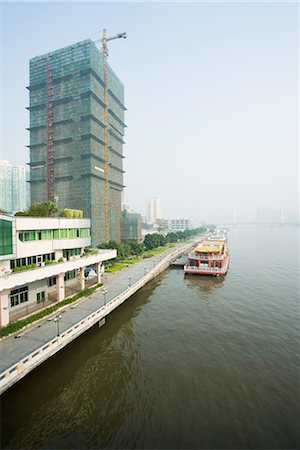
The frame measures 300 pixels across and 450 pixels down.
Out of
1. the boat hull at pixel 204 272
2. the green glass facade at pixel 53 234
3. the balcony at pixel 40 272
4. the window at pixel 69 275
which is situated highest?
the green glass facade at pixel 53 234

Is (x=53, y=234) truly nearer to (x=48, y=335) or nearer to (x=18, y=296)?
(x=18, y=296)

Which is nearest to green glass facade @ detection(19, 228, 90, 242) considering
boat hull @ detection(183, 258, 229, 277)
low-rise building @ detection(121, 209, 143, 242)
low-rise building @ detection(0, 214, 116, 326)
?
low-rise building @ detection(0, 214, 116, 326)

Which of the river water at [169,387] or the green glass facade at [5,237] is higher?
the green glass facade at [5,237]

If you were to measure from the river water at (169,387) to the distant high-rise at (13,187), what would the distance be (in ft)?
584

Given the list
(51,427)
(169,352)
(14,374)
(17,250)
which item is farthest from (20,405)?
(17,250)

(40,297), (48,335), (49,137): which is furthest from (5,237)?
(49,137)

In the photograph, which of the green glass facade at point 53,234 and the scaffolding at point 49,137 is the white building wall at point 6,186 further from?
the green glass facade at point 53,234

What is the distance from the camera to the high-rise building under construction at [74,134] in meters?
93.1

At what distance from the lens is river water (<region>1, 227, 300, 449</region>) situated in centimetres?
1642

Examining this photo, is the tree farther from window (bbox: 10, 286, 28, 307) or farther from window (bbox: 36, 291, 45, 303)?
window (bbox: 36, 291, 45, 303)

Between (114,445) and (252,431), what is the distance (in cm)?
997

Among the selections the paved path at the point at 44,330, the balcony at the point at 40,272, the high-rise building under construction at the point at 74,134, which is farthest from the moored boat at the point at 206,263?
the high-rise building under construction at the point at 74,134

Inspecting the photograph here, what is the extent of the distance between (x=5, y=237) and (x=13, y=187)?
183 meters

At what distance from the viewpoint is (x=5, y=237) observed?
28703 mm
